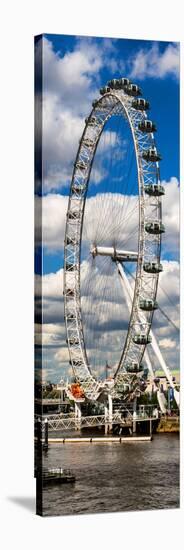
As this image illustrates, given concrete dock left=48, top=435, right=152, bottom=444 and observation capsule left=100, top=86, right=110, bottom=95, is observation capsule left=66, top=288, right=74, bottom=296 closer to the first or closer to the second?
concrete dock left=48, top=435, right=152, bottom=444

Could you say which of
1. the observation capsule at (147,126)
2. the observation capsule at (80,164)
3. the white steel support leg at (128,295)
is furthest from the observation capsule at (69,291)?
the observation capsule at (147,126)

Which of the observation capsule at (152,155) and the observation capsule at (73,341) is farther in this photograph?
the observation capsule at (152,155)

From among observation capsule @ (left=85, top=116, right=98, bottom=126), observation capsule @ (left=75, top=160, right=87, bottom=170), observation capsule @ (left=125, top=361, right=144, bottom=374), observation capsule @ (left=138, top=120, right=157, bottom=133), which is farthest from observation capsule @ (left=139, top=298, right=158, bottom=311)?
observation capsule @ (left=85, top=116, right=98, bottom=126)

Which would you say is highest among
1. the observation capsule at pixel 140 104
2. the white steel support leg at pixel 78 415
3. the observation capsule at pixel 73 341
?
the observation capsule at pixel 140 104

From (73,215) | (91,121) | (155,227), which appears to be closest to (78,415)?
(73,215)

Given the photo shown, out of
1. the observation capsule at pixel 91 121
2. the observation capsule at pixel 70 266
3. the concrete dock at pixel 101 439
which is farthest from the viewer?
the observation capsule at pixel 91 121

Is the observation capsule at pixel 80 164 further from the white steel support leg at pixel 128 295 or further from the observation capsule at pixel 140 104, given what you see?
the white steel support leg at pixel 128 295
